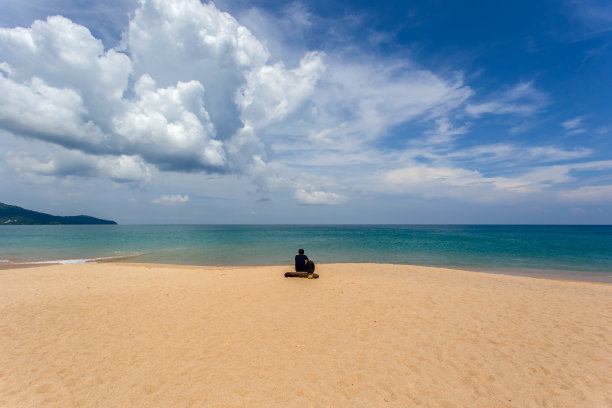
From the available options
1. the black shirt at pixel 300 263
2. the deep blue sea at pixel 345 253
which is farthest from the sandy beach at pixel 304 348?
the deep blue sea at pixel 345 253

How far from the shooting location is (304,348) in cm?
742

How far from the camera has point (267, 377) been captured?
20.0 ft

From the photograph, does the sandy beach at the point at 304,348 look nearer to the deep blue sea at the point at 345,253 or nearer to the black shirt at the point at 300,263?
the black shirt at the point at 300,263

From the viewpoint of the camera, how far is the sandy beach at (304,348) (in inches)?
219

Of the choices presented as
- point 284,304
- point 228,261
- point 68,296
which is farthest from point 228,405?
point 228,261

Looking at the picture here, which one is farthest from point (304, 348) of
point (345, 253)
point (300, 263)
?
point (345, 253)

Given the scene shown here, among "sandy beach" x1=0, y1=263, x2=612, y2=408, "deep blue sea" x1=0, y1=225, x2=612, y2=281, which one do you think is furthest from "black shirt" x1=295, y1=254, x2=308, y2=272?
"deep blue sea" x1=0, y1=225, x2=612, y2=281

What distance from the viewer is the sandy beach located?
5.56 metres

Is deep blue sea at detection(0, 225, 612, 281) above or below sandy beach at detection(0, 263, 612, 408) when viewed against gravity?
below

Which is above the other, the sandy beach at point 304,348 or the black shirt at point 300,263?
the black shirt at point 300,263

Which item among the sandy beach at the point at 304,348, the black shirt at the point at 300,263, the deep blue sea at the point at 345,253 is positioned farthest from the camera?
the deep blue sea at the point at 345,253

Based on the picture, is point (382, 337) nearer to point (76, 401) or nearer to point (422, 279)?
point (76, 401)

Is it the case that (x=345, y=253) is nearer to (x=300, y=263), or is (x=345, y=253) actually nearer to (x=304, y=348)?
(x=300, y=263)

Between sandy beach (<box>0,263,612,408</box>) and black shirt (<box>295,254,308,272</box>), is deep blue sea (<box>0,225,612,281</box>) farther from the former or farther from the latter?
sandy beach (<box>0,263,612,408</box>)
